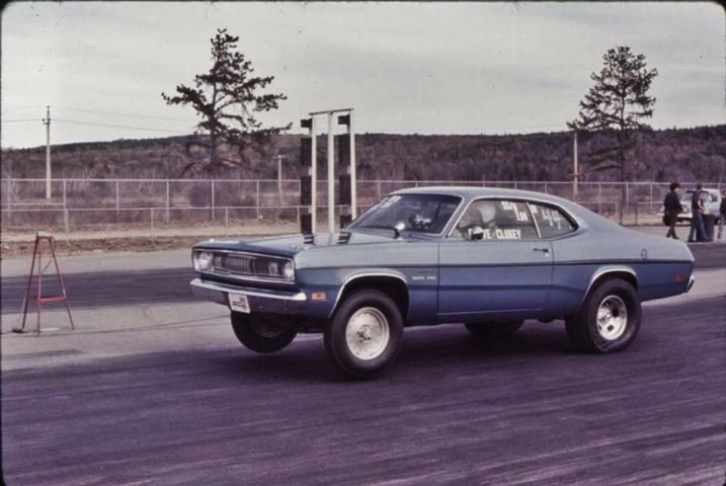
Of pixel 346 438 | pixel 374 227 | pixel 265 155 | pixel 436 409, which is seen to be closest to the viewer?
pixel 265 155

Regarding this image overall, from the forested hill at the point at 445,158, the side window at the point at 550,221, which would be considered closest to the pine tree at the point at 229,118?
the forested hill at the point at 445,158

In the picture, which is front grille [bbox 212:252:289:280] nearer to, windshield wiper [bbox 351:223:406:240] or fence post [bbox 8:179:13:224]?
windshield wiper [bbox 351:223:406:240]

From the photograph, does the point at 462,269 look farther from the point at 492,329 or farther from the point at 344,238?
the point at 492,329

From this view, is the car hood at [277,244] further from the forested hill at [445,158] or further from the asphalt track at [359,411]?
the forested hill at [445,158]

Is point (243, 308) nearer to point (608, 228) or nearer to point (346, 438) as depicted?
point (346, 438)

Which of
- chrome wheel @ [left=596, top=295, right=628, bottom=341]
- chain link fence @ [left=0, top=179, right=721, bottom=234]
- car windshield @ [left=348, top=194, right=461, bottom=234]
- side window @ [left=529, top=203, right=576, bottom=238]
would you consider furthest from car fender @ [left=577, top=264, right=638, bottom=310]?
chain link fence @ [left=0, top=179, right=721, bottom=234]

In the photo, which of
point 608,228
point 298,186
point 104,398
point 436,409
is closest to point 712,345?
point 608,228

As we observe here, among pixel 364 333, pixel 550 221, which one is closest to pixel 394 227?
pixel 364 333

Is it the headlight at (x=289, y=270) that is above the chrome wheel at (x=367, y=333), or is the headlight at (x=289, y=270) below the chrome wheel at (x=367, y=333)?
above
